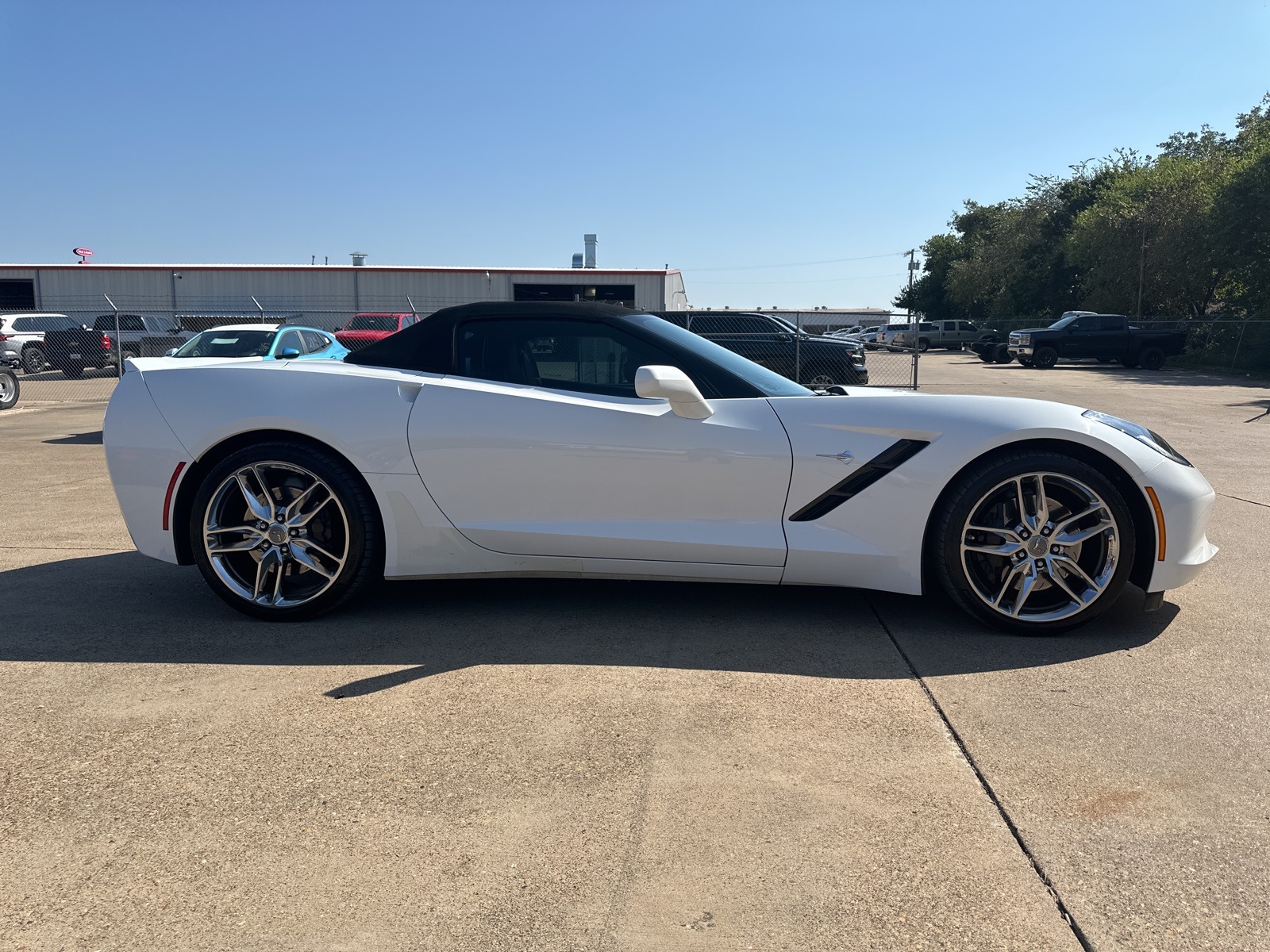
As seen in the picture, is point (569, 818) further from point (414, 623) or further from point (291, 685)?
point (414, 623)

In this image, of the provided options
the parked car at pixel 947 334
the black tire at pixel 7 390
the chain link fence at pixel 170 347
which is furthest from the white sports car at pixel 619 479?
the parked car at pixel 947 334

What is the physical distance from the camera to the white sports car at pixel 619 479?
3.74 meters

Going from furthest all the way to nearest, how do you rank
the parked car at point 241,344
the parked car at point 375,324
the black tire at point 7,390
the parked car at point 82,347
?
1. the parked car at point 375,324
2. the parked car at point 82,347
3. the black tire at point 7,390
4. the parked car at point 241,344

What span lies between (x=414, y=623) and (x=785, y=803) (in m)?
2.02

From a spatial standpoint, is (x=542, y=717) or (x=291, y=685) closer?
(x=542, y=717)

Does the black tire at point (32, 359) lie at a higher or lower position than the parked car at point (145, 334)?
lower

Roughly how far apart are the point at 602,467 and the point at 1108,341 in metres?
30.7

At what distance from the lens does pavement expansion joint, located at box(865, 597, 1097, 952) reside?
6.43 feet

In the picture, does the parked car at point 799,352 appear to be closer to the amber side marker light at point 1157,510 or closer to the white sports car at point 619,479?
the white sports car at point 619,479

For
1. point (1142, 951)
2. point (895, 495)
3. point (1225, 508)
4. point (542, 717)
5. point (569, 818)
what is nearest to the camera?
point (1142, 951)

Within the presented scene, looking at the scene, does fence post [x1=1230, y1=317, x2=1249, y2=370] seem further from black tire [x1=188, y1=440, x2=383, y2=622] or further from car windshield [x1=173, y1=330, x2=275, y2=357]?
black tire [x1=188, y1=440, x2=383, y2=622]

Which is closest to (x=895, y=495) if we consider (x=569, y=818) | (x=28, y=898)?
(x=569, y=818)

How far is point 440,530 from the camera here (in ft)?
12.8

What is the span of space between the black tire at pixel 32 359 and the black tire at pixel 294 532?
2530cm
